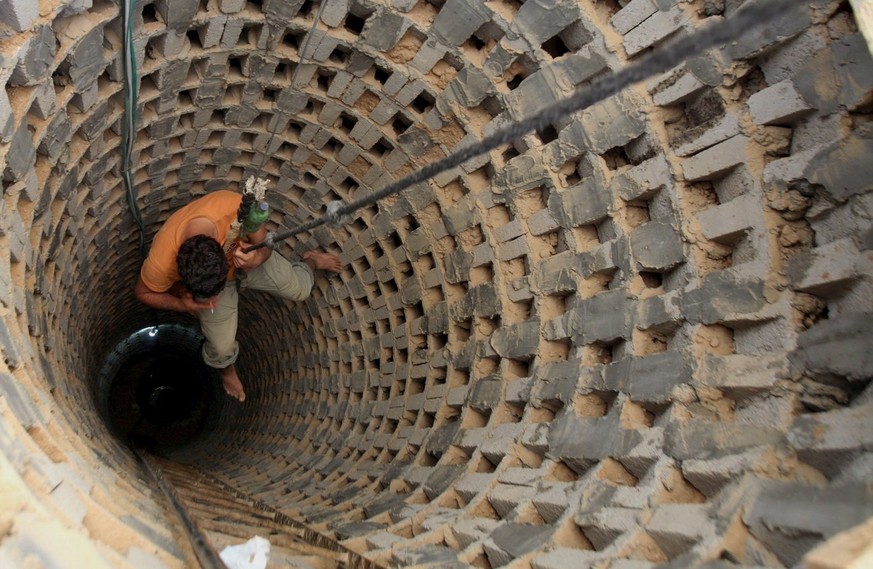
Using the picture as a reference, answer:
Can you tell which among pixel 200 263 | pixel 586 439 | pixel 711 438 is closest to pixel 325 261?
pixel 200 263

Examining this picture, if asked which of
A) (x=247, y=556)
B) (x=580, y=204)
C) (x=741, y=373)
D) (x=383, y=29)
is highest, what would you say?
(x=383, y=29)

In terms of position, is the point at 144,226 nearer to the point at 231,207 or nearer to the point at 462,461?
the point at 231,207

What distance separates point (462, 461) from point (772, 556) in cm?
247

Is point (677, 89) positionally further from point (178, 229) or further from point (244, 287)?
point (244, 287)

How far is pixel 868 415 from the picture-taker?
2.51 meters

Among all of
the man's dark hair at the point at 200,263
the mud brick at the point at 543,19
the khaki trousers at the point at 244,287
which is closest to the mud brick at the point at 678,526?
the mud brick at the point at 543,19

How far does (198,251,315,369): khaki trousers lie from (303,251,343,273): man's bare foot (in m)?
0.10

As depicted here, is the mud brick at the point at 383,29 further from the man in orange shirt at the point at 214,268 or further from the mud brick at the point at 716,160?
the mud brick at the point at 716,160

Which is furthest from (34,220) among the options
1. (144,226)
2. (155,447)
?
(155,447)

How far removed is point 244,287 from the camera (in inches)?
256

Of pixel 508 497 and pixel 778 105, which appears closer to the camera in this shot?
pixel 778 105

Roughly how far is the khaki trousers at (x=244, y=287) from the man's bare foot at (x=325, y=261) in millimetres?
100

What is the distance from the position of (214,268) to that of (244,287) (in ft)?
4.74

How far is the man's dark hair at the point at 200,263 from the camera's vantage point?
16.6ft
